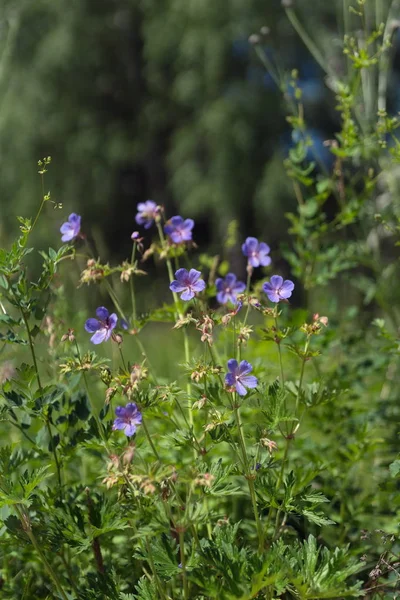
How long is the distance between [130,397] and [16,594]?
0.62 meters

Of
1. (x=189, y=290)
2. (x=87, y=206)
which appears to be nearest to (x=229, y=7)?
(x=87, y=206)

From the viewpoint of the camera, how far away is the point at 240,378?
1.22 m

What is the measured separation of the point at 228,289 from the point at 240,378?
21.6 inches

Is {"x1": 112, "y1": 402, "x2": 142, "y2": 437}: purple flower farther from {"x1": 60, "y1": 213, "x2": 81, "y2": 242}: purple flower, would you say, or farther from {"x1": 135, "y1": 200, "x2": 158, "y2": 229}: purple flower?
{"x1": 135, "y1": 200, "x2": 158, "y2": 229}: purple flower

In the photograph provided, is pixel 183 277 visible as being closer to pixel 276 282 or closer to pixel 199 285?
pixel 199 285

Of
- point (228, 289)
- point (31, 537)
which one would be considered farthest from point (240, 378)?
point (228, 289)

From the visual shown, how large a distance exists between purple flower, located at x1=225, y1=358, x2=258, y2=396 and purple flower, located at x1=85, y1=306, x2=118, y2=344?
0.75ft

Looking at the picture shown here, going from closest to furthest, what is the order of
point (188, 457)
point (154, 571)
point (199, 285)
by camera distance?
point (154, 571), point (199, 285), point (188, 457)

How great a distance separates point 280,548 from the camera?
1158 millimetres

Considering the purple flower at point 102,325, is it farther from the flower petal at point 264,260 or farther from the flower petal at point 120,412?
the flower petal at point 264,260

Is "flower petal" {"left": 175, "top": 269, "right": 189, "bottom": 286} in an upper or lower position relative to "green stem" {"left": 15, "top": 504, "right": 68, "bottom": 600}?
upper

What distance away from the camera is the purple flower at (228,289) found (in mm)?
1707

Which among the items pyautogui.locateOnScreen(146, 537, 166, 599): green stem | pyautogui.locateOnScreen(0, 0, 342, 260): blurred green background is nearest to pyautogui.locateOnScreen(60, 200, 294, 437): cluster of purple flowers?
pyautogui.locateOnScreen(146, 537, 166, 599): green stem

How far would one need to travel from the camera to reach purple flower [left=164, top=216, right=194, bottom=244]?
1.61m
